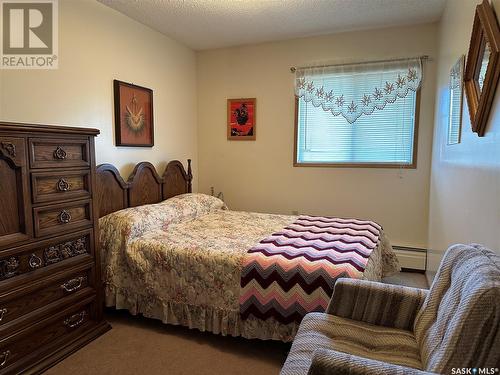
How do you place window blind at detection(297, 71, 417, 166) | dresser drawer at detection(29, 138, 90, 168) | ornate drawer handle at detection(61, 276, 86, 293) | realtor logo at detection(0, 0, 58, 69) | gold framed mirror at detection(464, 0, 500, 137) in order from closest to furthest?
gold framed mirror at detection(464, 0, 500, 137) → dresser drawer at detection(29, 138, 90, 168) → ornate drawer handle at detection(61, 276, 86, 293) → realtor logo at detection(0, 0, 58, 69) → window blind at detection(297, 71, 417, 166)

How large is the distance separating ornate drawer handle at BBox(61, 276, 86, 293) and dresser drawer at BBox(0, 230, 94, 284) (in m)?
0.12

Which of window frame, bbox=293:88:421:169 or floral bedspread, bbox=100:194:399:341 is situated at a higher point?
window frame, bbox=293:88:421:169

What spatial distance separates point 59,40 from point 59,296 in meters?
1.84

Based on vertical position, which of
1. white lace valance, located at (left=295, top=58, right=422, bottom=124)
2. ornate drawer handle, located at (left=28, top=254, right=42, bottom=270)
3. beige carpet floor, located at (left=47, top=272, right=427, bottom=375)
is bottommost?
beige carpet floor, located at (left=47, top=272, right=427, bottom=375)

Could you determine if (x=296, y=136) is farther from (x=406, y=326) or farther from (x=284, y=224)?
(x=406, y=326)

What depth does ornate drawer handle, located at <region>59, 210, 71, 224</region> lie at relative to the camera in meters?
2.00

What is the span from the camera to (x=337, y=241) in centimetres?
238

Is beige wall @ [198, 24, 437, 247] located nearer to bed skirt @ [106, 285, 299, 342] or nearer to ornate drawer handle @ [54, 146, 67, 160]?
bed skirt @ [106, 285, 299, 342]

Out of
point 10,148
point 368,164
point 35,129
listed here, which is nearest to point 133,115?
point 35,129

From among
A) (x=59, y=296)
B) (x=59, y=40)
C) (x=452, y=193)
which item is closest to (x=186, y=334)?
(x=59, y=296)

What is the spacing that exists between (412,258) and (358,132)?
1.45 metres

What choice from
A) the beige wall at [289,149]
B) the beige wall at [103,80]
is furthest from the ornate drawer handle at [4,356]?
the beige wall at [289,149]

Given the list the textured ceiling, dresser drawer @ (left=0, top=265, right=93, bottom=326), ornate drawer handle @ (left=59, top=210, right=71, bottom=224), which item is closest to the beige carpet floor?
dresser drawer @ (left=0, top=265, right=93, bottom=326)

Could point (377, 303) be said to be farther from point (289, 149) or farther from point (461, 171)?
point (289, 149)
